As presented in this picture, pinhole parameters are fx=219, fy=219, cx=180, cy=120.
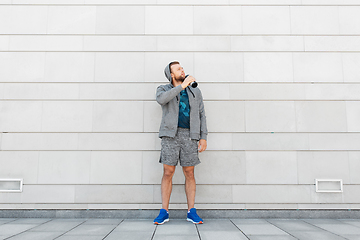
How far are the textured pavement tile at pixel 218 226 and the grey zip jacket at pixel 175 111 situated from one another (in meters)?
1.03

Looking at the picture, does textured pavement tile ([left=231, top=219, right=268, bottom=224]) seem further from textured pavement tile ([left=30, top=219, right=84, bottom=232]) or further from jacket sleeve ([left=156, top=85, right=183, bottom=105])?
textured pavement tile ([left=30, top=219, right=84, bottom=232])

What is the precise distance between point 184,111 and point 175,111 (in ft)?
0.42

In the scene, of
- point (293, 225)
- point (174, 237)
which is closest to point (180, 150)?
point (174, 237)

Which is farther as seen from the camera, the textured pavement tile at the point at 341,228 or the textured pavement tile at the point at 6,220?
the textured pavement tile at the point at 6,220

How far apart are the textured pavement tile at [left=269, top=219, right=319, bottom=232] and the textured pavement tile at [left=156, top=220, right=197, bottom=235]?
3.42 ft

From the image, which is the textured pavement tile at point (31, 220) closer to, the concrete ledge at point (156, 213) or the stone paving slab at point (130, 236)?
the concrete ledge at point (156, 213)

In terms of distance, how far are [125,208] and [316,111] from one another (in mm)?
3016

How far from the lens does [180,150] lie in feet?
8.87

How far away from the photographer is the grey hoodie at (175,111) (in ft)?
8.57

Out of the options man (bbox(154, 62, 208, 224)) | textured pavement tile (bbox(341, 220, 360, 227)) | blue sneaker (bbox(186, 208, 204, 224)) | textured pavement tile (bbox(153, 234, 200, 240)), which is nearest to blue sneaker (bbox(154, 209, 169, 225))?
man (bbox(154, 62, 208, 224))
